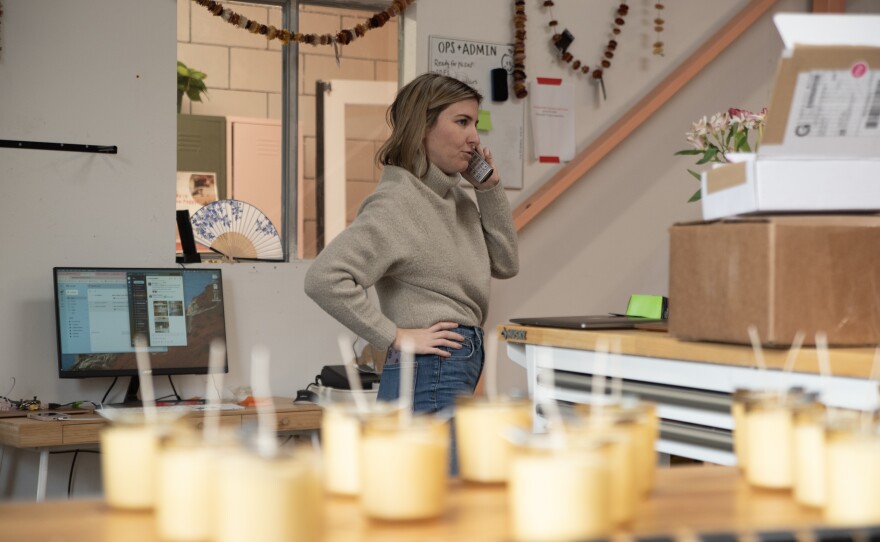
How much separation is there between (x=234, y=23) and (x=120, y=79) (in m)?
0.43

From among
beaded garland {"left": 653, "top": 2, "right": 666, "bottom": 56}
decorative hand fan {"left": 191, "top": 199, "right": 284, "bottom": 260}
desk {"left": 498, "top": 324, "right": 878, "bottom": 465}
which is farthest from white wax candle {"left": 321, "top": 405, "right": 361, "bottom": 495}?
beaded garland {"left": 653, "top": 2, "right": 666, "bottom": 56}

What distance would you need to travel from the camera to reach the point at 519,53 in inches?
165

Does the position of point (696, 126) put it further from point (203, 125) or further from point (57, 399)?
point (57, 399)

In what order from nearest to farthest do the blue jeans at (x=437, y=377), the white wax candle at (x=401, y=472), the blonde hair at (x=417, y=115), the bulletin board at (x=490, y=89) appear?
the white wax candle at (x=401, y=472) → the blue jeans at (x=437, y=377) → the blonde hair at (x=417, y=115) → the bulletin board at (x=490, y=89)

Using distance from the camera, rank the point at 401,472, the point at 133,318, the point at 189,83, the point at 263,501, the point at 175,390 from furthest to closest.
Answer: the point at 189,83
the point at 175,390
the point at 133,318
the point at 401,472
the point at 263,501

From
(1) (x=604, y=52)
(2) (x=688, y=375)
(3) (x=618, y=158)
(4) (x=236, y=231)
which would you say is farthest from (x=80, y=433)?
(1) (x=604, y=52)

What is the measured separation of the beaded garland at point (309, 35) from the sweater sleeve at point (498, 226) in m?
1.28

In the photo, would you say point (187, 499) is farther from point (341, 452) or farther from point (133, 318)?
point (133, 318)

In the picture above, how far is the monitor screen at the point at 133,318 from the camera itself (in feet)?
11.3

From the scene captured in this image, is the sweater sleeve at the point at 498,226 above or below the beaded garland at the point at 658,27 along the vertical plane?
below

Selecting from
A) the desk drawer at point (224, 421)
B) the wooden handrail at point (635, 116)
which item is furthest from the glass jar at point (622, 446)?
the wooden handrail at point (635, 116)

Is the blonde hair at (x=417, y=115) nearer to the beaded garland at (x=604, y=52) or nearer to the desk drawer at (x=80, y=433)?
the desk drawer at (x=80, y=433)

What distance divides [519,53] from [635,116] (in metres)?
0.55

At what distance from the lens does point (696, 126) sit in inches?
113
